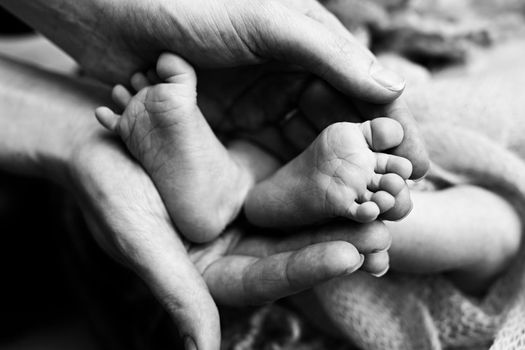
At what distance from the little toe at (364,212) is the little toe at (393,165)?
0.04 metres

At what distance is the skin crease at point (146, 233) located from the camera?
2.18ft

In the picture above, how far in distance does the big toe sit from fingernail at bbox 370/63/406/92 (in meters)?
A: 0.22

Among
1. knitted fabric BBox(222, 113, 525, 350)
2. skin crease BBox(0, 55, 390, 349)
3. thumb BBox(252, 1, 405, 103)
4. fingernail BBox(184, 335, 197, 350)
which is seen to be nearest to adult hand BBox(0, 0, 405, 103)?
thumb BBox(252, 1, 405, 103)

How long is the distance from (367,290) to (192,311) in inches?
10.8

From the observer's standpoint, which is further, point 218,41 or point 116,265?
point 116,265

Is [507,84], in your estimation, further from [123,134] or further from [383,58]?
[123,134]

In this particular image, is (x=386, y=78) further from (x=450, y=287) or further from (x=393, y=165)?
(x=450, y=287)

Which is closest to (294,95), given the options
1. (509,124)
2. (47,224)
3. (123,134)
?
(123,134)

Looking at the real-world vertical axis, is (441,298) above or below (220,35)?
below

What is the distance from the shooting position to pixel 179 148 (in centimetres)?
72

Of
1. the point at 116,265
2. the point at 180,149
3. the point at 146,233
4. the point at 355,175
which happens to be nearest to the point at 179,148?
the point at 180,149

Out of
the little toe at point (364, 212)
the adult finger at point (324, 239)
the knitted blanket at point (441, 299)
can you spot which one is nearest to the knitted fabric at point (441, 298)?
the knitted blanket at point (441, 299)

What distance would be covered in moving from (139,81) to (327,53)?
260 mm

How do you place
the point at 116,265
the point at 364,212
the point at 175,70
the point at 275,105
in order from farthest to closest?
the point at 116,265, the point at 275,105, the point at 175,70, the point at 364,212
